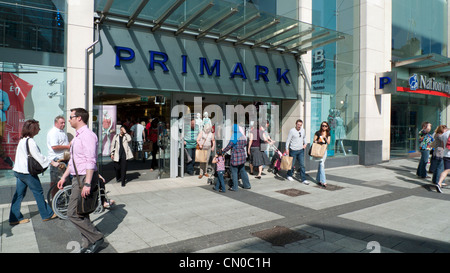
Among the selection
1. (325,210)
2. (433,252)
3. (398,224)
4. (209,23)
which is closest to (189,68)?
(209,23)

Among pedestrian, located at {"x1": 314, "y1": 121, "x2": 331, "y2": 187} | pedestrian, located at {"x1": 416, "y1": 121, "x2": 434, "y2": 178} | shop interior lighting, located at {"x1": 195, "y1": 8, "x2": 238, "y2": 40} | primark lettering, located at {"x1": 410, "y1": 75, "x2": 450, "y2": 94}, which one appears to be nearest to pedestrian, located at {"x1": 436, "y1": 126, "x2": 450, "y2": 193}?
pedestrian, located at {"x1": 416, "y1": 121, "x2": 434, "y2": 178}

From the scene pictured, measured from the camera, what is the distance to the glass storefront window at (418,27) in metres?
14.4

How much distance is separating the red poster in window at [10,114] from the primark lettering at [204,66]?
2219 millimetres

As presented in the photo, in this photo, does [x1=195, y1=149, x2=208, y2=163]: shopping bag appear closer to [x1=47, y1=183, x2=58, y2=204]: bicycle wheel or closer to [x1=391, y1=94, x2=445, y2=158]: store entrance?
[x1=47, y1=183, x2=58, y2=204]: bicycle wheel

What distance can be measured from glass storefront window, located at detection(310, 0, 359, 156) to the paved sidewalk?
14.0 feet

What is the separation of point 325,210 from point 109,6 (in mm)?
6513

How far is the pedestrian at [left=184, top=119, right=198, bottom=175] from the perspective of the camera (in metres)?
9.77

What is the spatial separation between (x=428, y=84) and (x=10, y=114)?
17030 mm

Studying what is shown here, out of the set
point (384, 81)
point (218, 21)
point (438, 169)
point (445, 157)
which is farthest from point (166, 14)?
point (384, 81)

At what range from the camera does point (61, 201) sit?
17.7 ft

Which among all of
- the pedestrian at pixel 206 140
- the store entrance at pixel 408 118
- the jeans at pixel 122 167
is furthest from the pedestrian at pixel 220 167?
the store entrance at pixel 408 118

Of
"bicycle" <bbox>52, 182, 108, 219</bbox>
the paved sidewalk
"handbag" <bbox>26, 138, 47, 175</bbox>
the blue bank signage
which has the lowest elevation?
the paved sidewalk

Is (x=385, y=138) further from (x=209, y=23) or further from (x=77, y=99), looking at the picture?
(x=77, y=99)

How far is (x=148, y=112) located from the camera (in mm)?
10242
